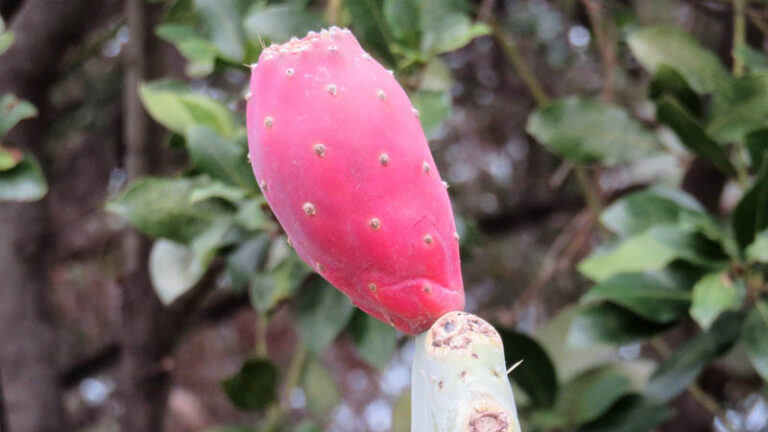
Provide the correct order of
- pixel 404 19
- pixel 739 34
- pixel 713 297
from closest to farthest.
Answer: pixel 713 297 < pixel 404 19 < pixel 739 34

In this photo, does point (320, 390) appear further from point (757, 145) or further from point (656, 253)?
point (757, 145)

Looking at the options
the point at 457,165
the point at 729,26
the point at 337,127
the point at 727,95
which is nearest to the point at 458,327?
the point at 337,127

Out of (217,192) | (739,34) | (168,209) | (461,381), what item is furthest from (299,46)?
(739,34)

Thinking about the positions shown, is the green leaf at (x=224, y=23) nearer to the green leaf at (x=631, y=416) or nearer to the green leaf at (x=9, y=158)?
the green leaf at (x=9, y=158)

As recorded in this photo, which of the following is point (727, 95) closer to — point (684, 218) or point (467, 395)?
point (684, 218)

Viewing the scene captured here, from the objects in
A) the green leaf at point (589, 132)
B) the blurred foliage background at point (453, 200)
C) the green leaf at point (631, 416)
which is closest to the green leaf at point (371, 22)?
the blurred foliage background at point (453, 200)

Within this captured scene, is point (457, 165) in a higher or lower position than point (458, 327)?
lower
